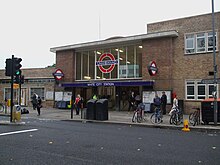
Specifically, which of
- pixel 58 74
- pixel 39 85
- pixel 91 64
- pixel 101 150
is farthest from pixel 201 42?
pixel 39 85

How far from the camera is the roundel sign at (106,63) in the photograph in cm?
2445

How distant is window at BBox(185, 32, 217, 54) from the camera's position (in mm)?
20094

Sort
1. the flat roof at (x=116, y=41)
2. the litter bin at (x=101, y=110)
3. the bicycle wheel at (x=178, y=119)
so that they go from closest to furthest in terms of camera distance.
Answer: the bicycle wheel at (x=178, y=119), the litter bin at (x=101, y=110), the flat roof at (x=116, y=41)

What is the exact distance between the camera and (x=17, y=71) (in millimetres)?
14797

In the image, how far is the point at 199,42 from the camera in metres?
20.5

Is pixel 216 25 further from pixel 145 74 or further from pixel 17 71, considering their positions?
pixel 17 71

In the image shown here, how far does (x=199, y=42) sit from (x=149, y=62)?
4.26 m

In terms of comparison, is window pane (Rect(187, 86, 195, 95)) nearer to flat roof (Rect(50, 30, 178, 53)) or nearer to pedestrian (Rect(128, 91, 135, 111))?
flat roof (Rect(50, 30, 178, 53))

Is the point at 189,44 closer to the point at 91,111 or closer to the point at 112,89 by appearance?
the point at 112,89

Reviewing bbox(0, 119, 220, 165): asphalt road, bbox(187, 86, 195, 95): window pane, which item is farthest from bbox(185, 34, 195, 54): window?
bbox(0, 119, 220, 165): asphalt road

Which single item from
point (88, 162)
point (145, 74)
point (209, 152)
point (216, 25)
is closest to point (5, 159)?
point (88, 162)

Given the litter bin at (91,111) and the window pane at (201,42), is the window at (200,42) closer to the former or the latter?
the window pane at (201,42)

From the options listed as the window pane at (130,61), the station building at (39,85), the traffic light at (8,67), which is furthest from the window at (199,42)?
the station building at (39,85)

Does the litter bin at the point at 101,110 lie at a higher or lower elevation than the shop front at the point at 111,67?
lower
